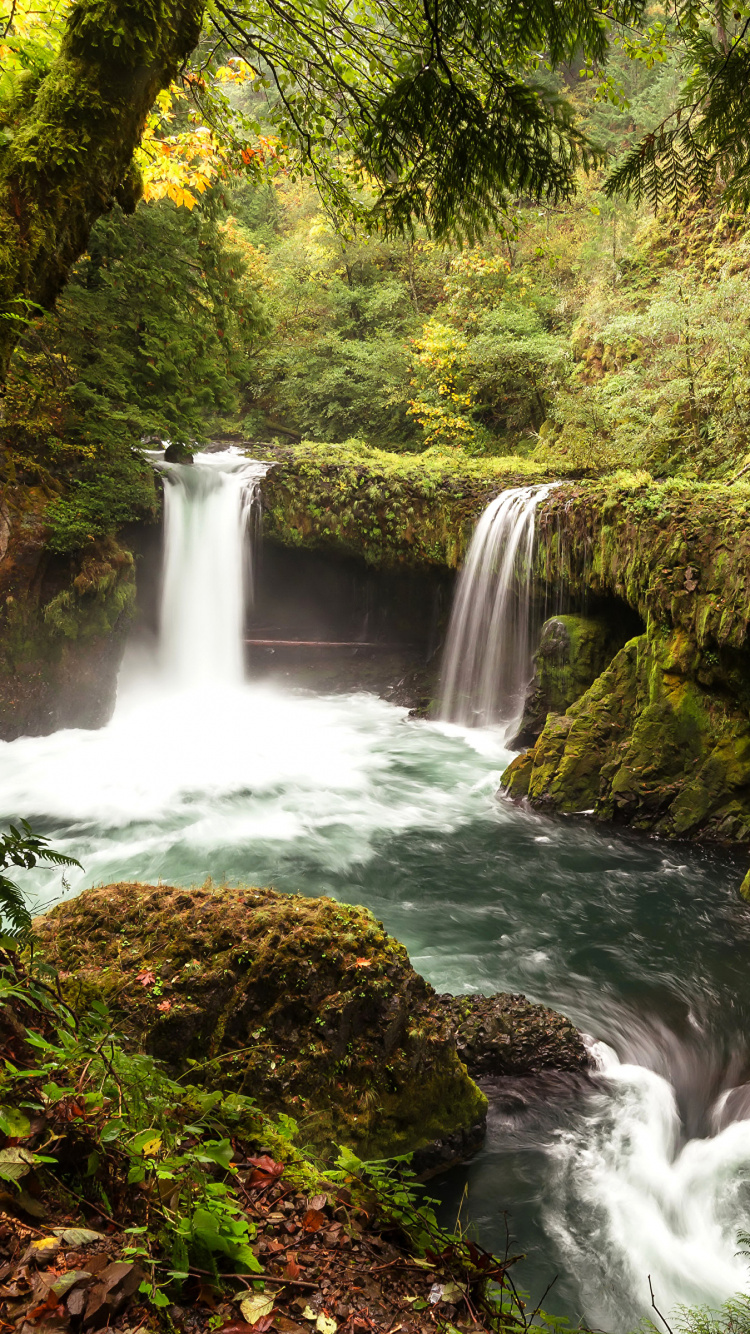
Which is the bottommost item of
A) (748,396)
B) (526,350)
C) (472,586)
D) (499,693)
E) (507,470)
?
(499,693)

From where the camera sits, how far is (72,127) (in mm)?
2809

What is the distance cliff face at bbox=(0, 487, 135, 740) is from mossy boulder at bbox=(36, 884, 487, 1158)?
7.82 meters

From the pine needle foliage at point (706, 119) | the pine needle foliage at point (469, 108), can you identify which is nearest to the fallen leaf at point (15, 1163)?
the pine needle foliage at point (469, 108)

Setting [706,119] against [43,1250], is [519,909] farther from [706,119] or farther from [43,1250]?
[706,119]

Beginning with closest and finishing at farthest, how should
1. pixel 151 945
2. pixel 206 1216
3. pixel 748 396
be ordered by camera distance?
pixel 206 1216, pixel 151 945, pixel 748 396

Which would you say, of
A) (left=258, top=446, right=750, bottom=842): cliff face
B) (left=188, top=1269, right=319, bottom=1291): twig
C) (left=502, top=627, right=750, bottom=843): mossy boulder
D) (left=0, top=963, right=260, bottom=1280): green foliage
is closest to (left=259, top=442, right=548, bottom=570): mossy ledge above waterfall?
(left=258, top=446, right=750, bottom=842): cliff face

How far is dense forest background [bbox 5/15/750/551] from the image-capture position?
9.23 metres

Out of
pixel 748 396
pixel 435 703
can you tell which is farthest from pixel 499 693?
pixel 748 396

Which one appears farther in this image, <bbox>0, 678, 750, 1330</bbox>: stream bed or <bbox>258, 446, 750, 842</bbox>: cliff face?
<bbox>258, 446, 750, 842</bbox>: cliff face

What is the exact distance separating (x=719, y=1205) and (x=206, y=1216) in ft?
11.9

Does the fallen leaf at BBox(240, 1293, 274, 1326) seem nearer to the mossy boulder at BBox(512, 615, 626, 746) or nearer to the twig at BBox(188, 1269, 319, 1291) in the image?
the twig at BBox(188, 1269, 319, 1291)

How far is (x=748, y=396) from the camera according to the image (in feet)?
35.4

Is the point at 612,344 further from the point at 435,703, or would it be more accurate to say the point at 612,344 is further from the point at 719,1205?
the point at 719,1205

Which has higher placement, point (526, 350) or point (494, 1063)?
point (526, 350)
